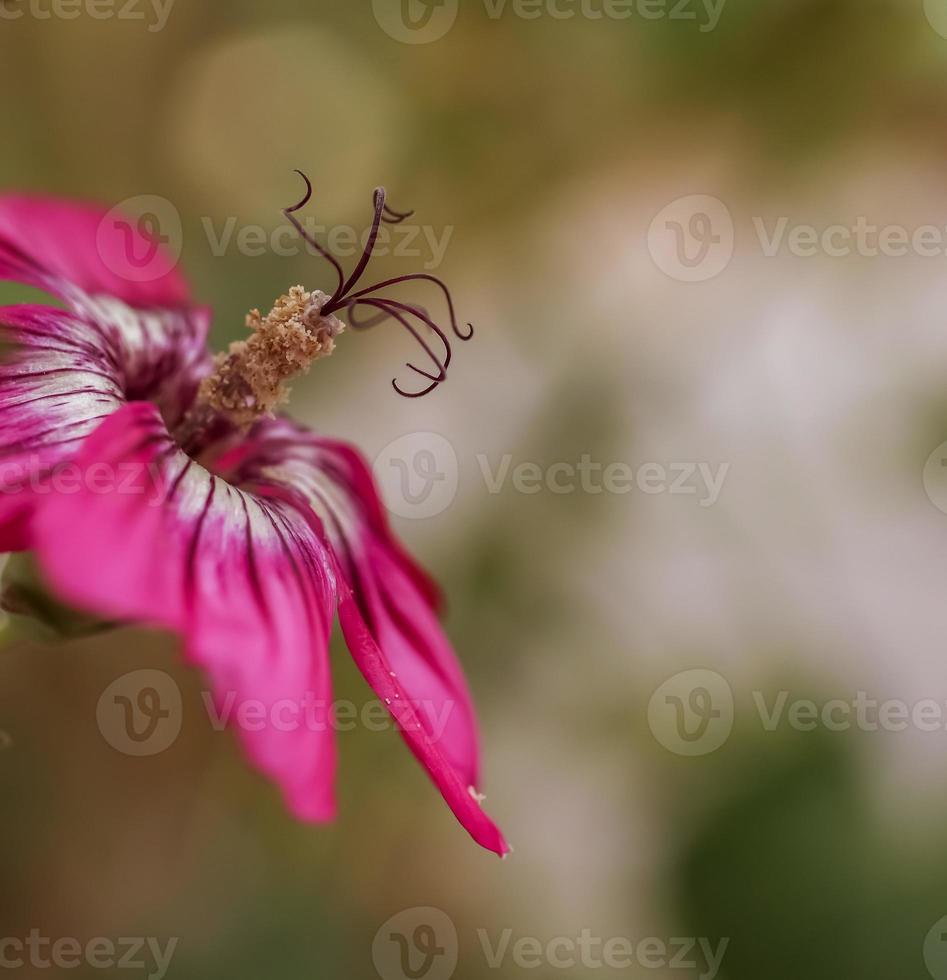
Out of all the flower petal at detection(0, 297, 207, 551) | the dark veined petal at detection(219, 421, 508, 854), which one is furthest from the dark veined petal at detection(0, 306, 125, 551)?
the dark veined petal at detection(219, 421, 508, 854)

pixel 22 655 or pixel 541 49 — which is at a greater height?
pixel 541 49

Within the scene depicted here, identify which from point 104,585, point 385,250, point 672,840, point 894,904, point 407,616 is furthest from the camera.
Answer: point 385,250

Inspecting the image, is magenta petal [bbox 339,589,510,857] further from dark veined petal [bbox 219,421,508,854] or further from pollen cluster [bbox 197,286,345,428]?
pollen cluster [bbox 197,286,345,428]

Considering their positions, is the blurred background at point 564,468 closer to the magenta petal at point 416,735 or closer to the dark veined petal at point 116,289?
the dark veined petal at point 116,289

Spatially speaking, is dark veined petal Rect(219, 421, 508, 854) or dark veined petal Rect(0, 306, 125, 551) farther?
dark veined petal Rect(219, 421, 508, 854)

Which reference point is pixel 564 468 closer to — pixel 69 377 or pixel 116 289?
pixel 116 289

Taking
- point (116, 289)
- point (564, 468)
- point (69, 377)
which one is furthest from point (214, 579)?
point (564, 468)

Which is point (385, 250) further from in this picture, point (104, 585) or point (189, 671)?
point (104, 585)

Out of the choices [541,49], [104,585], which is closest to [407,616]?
[104,585]
